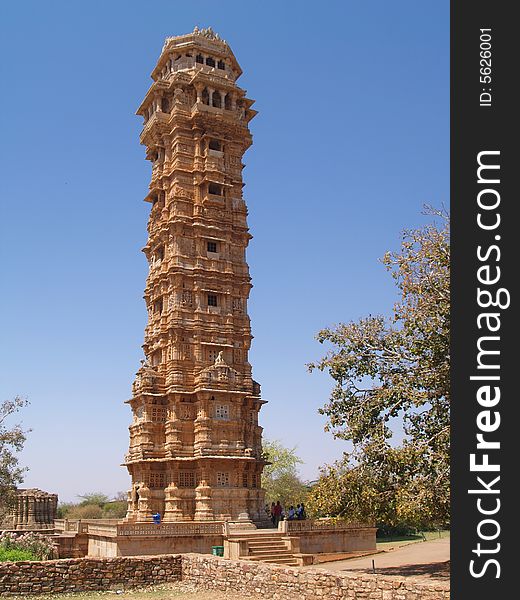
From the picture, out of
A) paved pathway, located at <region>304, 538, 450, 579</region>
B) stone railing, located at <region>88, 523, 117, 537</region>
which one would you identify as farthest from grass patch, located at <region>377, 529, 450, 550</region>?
stone railing, located at <region>88, 523, 117, 537</region>

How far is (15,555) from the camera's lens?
2739 centimetres

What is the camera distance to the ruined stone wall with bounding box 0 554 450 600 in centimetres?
1647

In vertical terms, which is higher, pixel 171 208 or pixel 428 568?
pixel 171 208

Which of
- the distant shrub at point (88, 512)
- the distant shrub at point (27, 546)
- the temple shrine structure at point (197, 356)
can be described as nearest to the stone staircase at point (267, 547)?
the temple shrine structure at point (197, 356)

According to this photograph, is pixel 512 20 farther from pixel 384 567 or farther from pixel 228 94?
pixel 228 94

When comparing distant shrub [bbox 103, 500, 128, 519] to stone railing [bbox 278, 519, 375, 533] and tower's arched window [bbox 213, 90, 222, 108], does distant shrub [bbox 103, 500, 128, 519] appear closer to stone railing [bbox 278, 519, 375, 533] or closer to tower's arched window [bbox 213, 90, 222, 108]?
stone railing [bbox 278, 519, 375, 533]

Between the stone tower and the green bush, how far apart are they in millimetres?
9529

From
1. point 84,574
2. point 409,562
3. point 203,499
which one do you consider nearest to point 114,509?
point 203,499

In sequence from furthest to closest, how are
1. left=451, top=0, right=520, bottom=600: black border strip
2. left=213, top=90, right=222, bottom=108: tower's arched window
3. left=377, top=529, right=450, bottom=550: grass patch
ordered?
left=213, top=90, right=222, bottom=108: tower's arched window
left=377, top=529, right=450, bottom=550: grass patch
left=451, top=0, right=520, bottom=600: black border strip

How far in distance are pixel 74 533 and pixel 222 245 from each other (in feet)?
60.3

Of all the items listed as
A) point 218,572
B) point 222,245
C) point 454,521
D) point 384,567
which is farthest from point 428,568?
point 222,245

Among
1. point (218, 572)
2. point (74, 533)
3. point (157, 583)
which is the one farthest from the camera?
point (74, 533)

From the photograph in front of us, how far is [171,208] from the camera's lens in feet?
139

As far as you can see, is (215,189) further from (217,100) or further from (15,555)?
(15,555)
